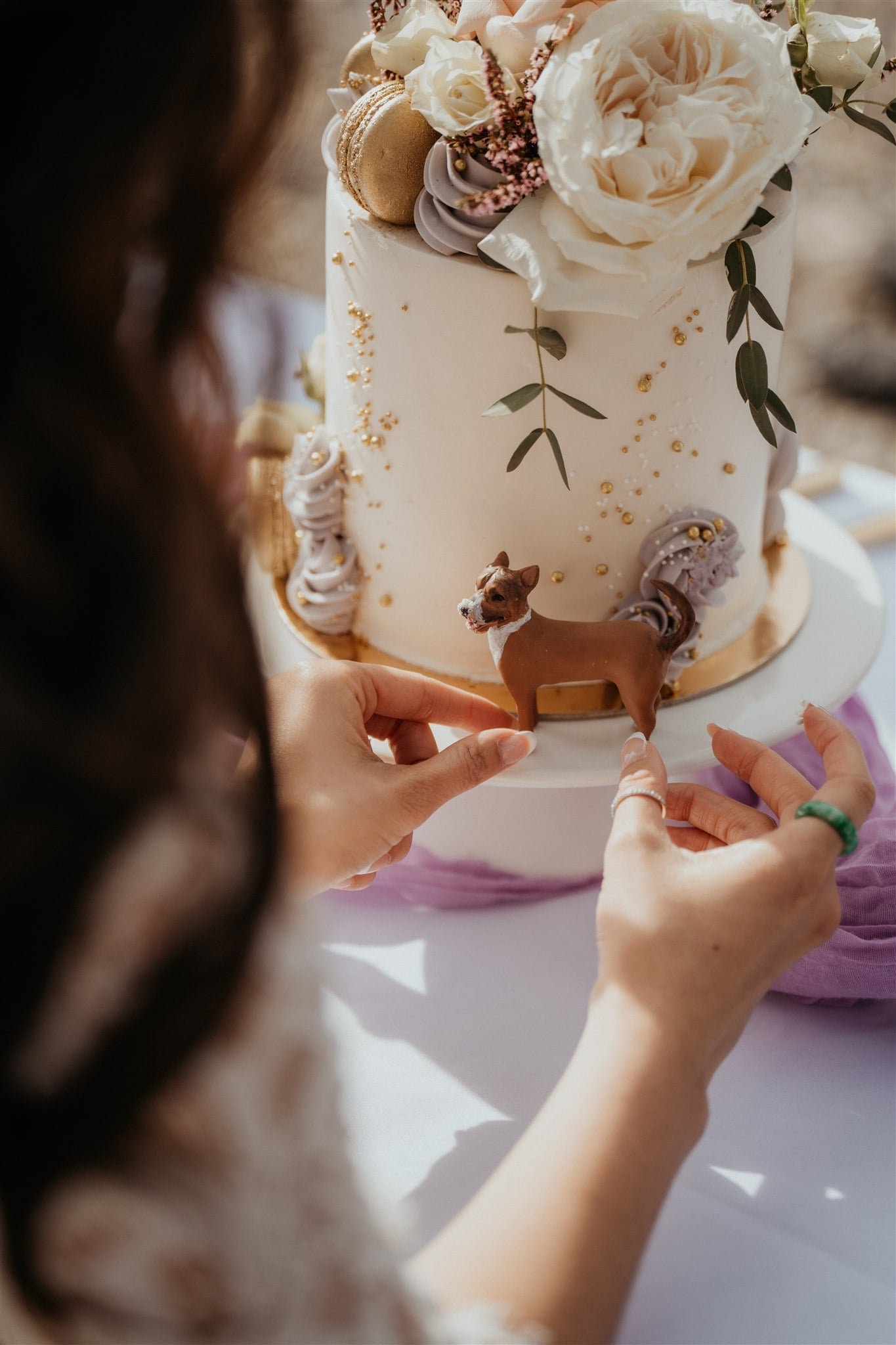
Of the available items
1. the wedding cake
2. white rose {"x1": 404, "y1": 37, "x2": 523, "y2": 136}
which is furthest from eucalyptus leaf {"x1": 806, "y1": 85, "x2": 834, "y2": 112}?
white rose {"x1": 404, "y1": 37, "x2": 523, "y2": 136}

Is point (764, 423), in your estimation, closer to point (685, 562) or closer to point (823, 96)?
point (685, 562)

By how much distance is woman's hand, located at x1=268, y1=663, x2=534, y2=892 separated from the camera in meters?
0.85

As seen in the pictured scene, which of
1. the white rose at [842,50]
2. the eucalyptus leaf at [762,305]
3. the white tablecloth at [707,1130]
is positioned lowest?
the white tablecloth at [707,1130]

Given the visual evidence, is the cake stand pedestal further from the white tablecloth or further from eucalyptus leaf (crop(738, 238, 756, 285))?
eucalyptus leaf (crop(738, 238, 756, 285))

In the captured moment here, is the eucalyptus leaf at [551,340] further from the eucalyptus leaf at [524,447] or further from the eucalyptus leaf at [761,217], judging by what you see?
the eucalyptus leaf at [761,217]

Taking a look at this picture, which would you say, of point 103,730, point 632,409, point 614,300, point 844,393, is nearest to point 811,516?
point 632,409

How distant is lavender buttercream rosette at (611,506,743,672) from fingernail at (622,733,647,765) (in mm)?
92

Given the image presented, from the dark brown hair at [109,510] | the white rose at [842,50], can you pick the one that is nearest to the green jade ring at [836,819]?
the dark brown hair at [109,510]

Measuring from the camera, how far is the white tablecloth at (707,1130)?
0.80m

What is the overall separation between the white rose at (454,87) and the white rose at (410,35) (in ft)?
0.19

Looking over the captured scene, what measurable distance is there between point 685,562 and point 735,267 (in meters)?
0.21

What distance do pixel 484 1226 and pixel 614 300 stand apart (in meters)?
0.54

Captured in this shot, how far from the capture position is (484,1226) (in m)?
0.59

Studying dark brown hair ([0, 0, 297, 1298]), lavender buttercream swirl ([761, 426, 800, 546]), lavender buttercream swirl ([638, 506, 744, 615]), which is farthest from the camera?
lavender buttercream swirl ([761, 426, 800, 546])
